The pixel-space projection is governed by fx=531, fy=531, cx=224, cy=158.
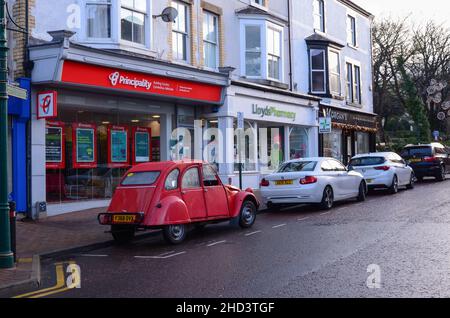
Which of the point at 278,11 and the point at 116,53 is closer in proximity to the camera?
the point at 116,53

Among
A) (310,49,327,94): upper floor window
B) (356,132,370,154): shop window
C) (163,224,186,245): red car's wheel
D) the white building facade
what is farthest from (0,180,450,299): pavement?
(356,132,370,154): shop window

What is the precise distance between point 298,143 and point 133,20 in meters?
11.5

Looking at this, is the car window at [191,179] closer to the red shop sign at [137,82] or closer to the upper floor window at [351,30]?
the red shop sign at [137,82]

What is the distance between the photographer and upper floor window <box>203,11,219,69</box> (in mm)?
18797

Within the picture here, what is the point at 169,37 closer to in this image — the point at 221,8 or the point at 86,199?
the point at 221,8

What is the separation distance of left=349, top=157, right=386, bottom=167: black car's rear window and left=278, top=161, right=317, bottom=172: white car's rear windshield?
4476mm

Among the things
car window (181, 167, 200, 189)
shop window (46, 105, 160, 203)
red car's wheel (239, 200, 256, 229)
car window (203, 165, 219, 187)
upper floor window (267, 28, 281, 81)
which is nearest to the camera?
car window (181, 167, 200, 189)

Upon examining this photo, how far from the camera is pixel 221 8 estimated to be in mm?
19516

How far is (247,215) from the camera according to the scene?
1191 cm

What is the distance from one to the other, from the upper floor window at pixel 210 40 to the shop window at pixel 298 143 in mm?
6324

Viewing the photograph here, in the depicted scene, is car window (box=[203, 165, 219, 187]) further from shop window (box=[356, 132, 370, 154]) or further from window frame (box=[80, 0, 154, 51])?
shop window (box=[356, 132, 370, 154])

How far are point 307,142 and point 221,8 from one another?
8.27 meters

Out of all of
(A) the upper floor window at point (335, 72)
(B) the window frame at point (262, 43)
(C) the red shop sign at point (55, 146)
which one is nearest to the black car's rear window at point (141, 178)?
(C) the red shop sign at point (55, 146)
